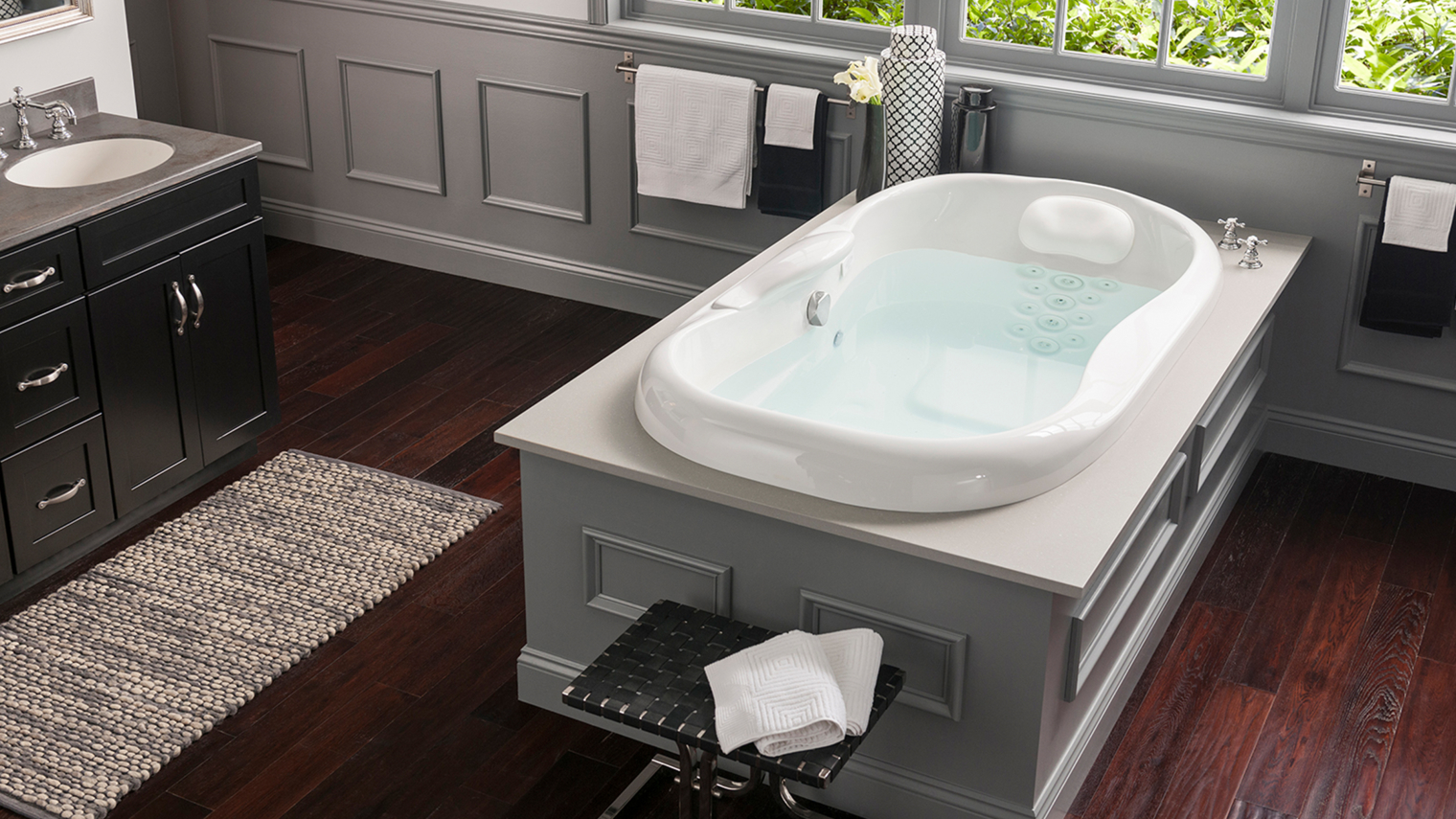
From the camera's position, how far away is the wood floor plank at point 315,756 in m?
2.36

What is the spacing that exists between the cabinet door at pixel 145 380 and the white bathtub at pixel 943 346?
117 cm

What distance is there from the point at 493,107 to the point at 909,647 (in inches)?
101

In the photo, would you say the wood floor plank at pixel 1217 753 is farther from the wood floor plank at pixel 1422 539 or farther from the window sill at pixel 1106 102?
the window sill at pixel 1106 102

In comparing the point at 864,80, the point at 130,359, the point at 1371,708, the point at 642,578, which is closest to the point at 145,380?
the point at 130,359

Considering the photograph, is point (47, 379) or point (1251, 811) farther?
point (47, 379)

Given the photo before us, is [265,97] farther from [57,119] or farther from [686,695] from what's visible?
[686,695]

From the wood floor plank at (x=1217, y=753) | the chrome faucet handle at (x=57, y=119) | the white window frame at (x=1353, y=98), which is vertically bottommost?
the wood floor plank at (x=1217, y=753)

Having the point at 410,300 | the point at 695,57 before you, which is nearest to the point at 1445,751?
the point at 695,57

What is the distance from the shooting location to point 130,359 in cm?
300

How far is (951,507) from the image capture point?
2.22 m

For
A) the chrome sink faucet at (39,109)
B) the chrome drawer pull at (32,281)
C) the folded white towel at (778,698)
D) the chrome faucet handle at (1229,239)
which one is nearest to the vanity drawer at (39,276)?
the chrome drawer pull at (32,281)

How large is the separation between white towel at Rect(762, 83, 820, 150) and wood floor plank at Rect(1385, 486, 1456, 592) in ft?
5.56

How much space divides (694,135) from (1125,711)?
6.49ft

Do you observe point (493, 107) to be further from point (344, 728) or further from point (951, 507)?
point (951, 507)
